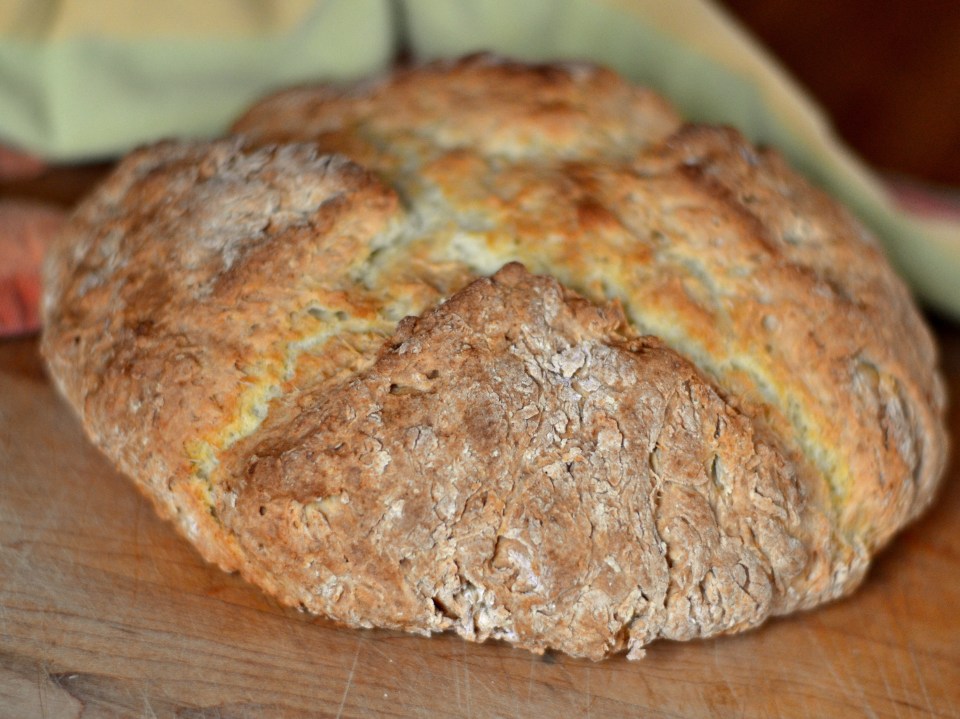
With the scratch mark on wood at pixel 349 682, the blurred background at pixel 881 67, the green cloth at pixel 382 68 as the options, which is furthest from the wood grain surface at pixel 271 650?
the blurred background at pixel 881 67

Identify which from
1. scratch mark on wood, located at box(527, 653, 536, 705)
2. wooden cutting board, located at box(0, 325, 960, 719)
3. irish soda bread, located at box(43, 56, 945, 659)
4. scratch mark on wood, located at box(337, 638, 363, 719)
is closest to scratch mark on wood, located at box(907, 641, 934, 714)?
wooden cutting board, located at box(0, 325, 960, 719)

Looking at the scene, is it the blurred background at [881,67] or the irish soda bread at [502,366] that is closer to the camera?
the irish soda bread at [502,366]

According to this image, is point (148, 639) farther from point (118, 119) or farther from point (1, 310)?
point (118, 119)

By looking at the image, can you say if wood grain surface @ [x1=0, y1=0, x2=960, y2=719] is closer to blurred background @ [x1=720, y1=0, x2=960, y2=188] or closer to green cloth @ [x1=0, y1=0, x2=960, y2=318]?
A: green cloth @ [x1=0, y1=0, x2=960, y2=318]

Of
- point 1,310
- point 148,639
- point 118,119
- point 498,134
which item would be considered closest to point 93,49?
point 118,119

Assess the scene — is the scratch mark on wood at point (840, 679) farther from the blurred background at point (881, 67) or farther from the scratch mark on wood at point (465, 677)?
the blurred background at point (881, 67)

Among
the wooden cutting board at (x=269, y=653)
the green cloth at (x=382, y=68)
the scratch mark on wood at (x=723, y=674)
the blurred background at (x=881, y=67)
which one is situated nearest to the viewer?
the wooden cutting board at (x=269, y=653)
